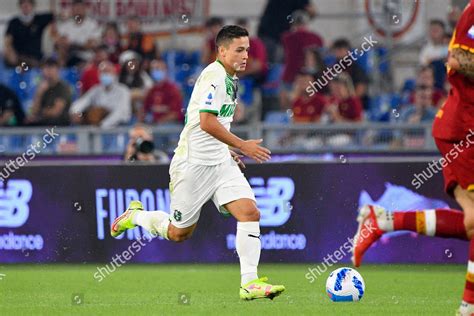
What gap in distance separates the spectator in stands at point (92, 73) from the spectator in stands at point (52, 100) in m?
0.58

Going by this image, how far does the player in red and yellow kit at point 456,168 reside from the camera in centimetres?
803

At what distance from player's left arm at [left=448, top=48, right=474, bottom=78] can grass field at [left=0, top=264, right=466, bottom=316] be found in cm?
222

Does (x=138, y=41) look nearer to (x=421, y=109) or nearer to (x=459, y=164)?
(x=421, y=109)

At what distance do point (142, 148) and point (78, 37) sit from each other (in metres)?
6.53

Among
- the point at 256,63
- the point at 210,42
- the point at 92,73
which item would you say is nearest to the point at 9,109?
the point at 92,73

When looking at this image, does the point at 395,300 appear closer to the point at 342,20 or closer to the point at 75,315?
the point at 75,315

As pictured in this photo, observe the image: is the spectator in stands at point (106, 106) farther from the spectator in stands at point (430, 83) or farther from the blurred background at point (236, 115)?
the spectator in stands at point (430, 83)

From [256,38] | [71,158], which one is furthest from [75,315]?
[256,38]

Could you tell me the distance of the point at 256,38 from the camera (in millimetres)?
19484

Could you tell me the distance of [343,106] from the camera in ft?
57.2

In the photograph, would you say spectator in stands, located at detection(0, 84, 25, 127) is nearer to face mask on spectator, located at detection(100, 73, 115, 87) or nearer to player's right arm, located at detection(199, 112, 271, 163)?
face mask on spectator, located at detection(100, 73, 115, 87)

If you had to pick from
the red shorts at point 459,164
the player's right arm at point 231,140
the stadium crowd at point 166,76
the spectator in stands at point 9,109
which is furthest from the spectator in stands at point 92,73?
the red shorts at point 459,164

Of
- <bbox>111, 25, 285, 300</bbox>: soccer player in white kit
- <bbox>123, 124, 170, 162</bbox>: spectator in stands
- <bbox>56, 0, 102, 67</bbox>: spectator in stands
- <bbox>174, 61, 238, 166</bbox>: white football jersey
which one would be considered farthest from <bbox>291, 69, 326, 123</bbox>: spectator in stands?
<bbox>174, 61, 238, 166</bbox>: white football jersey

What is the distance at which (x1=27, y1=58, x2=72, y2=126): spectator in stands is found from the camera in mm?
18359
